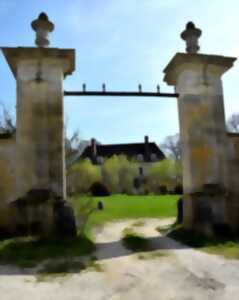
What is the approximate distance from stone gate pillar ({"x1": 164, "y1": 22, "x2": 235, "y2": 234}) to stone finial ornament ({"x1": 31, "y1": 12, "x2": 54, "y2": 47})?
3.24m

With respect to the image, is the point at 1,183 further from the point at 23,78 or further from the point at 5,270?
the point at 5,270

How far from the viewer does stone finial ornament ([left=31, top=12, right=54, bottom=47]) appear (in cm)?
977

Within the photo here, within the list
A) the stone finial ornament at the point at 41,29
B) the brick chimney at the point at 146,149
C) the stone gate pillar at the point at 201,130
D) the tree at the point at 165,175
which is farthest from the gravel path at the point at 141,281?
the brick chimney at the point at 146,149

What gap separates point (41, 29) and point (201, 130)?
4.67 m

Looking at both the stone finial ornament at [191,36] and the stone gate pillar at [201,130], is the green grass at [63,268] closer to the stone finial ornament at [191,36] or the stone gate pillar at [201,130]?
the stone gate pillar at [201,130]

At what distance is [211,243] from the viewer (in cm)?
846

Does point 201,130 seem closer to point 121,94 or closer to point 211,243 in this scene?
point 121,94

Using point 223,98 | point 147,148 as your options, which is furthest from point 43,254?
point 147,148

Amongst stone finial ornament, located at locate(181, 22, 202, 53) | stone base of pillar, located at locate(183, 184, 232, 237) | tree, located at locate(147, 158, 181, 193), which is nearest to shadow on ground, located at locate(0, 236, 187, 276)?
stone base of pillar, located at locate(183, 184, 232, 237)

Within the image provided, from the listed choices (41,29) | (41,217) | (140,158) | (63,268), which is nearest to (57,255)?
(63,268)

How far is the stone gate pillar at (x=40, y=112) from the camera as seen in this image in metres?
9.02

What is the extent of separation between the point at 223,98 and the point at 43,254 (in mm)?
6012

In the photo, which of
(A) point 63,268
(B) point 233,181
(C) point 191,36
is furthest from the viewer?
(C) point 191,36

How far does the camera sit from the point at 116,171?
158ft
